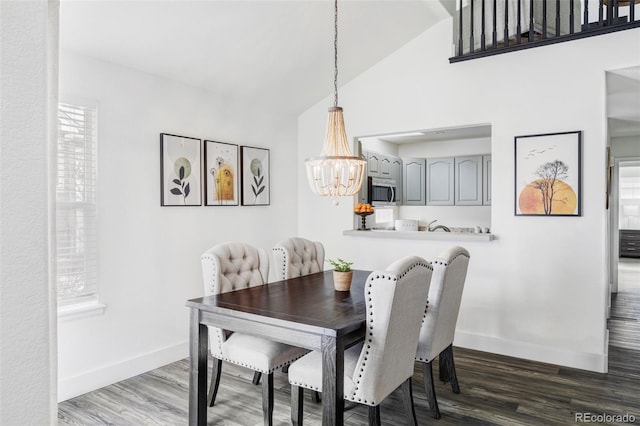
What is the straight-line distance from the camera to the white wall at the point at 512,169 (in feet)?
11.2

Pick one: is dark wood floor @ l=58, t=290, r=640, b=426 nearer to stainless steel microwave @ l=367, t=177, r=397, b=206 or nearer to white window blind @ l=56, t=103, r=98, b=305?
white window blind @ l=56, t=103, r=98, b=305

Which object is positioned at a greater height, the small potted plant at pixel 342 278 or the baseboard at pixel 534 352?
the small potted plant at pixel 342 278

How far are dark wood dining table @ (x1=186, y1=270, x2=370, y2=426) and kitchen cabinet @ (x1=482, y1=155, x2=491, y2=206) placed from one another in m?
4.01

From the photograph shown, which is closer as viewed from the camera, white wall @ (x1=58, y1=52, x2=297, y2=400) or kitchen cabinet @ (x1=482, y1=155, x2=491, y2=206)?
white wall @ (x1=58, y1=52, x2=297, y2=400)

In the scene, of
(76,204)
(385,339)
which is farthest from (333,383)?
(76,204)

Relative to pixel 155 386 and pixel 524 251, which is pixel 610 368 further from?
pixel 155 386

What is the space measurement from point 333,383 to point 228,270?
50.0 inches

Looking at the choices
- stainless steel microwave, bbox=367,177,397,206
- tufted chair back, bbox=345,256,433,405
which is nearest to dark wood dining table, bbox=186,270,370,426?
tufted chair back, bbox=345,256,433,405

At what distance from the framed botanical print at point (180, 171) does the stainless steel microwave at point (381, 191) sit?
274cm

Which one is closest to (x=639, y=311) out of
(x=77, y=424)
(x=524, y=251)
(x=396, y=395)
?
(x=524, y=251)

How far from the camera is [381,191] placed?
6.17 meters

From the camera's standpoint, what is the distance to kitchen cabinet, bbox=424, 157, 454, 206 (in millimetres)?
6582

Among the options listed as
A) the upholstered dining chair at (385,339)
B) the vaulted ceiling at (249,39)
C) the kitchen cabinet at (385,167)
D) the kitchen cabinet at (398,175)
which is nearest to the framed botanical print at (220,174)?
the vaulted ceiling at (249,39)

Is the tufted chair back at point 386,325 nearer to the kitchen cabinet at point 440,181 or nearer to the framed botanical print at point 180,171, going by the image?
the framed botanical print at point 180,171
